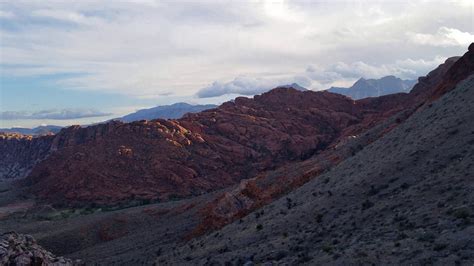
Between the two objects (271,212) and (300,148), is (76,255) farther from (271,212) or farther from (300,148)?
(300,148)

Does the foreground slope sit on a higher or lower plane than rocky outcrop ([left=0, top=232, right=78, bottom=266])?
higher

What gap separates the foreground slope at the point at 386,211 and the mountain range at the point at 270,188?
0.28ft

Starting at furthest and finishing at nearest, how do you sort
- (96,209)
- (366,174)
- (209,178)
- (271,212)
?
(209,178) → (96,209) → (271,212) → (366,174)

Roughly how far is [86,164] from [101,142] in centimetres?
960

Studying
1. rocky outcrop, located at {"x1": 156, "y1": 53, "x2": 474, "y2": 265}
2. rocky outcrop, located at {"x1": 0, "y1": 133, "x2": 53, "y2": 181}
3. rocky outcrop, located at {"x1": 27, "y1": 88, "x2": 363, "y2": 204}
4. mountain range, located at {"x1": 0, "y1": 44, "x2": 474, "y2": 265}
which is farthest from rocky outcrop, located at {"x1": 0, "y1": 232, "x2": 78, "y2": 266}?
rocky outcrop, located at {"x1": 0, "y1": 133, "x2": 53, "y2": 181}

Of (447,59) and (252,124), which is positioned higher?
(447,59)

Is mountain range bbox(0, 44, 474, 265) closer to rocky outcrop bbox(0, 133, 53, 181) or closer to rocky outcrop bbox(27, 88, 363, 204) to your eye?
rocky outcrop bbox(27, 88, 363, 204)

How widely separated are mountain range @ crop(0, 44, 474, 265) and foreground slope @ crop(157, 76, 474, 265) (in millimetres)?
87

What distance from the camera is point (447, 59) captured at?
98312 millimetres

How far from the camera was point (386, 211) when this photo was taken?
19781mm

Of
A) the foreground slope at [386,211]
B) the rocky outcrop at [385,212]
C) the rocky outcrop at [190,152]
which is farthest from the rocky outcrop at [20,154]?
the rocky outcrop at [385,212]

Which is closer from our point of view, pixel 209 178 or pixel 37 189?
pixel 209 178

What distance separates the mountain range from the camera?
18.1 meters

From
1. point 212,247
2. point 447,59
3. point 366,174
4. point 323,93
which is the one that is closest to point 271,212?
point 212,247
